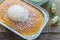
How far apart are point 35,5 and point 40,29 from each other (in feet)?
0.45

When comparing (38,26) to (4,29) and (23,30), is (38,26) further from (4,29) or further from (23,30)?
(4,29)

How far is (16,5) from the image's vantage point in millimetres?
938

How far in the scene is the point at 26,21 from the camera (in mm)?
930

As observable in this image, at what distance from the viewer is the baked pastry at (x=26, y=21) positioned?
3.01 feet

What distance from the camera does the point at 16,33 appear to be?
3.00ft

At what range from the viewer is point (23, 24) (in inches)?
36.5

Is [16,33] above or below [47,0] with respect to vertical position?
below

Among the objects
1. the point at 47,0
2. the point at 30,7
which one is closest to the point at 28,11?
the point at 30,7

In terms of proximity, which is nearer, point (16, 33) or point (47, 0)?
point (16, 33)

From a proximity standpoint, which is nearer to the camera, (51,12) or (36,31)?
(36,31)

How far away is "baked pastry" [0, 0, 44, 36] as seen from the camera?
92 cm

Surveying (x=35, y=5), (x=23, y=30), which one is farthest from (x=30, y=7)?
(x=23, y=30)

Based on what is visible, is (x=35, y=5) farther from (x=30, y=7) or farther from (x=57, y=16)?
(x=57, y=16)

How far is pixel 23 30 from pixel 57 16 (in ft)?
0.70
